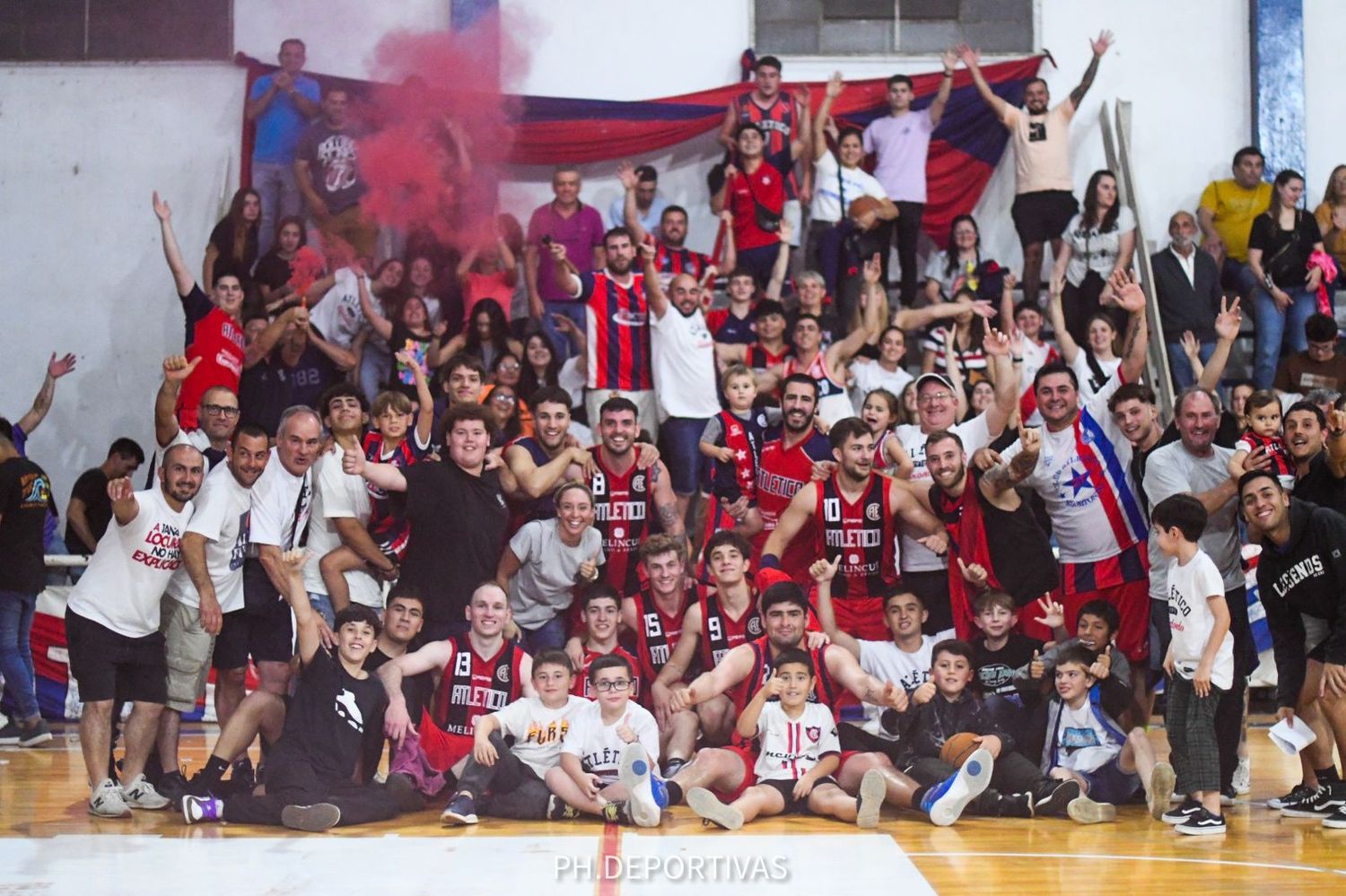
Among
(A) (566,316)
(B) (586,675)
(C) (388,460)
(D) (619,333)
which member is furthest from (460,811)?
(A) (566,316)

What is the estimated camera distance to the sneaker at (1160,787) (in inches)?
257

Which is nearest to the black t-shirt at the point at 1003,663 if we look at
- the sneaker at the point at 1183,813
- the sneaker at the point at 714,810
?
the sneaker at the point at 1183,813

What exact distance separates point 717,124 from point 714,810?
7.63m

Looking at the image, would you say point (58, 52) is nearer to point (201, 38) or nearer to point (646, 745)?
point (201, 38)

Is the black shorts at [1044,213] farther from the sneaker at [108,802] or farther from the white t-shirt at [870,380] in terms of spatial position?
the sneaker at [108,802]

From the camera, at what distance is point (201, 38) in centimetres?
1296

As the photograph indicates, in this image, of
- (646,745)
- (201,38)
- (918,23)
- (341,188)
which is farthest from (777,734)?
(201,38)

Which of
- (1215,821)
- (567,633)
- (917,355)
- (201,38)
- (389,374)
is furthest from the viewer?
(201,38)

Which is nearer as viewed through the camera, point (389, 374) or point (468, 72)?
point (389, 374)

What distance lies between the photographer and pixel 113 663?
6824mm

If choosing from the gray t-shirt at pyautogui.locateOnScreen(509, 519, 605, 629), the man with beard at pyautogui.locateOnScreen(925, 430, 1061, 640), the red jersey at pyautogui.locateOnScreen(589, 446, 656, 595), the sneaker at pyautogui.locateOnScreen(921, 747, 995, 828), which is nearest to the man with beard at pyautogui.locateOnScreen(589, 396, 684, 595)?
the red jersey at pyautogui.locateOnScreen(589, 446, 656, 595)

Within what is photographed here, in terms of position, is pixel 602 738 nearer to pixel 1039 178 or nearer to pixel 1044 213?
pixel 1044 213

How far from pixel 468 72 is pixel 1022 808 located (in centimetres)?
811

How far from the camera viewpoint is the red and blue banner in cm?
1252
